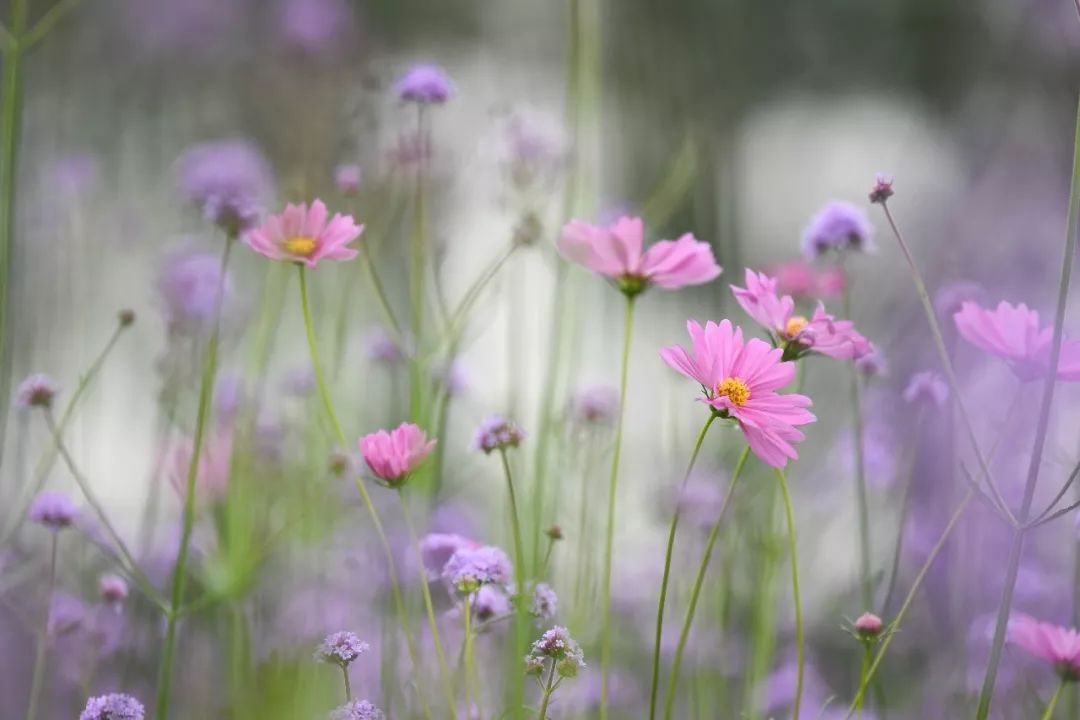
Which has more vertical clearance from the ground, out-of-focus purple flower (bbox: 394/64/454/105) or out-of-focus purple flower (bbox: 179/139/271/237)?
out-of-focus purple flower (bbox: 394/64/454/105)

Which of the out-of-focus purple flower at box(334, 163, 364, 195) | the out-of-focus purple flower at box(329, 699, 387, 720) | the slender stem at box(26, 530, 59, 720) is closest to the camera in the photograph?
the out-of-focus purple flower at box(329, 699, 387, 720)

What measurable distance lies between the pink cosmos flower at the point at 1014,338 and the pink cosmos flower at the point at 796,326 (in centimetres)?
4

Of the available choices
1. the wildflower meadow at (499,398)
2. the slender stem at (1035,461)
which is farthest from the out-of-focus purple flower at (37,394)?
the slender stem at (1035,461)

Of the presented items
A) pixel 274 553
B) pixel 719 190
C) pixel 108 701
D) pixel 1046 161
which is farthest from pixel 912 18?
pixel 108 701

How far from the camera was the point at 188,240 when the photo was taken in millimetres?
828

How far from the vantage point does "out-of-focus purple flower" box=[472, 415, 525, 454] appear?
0.48m

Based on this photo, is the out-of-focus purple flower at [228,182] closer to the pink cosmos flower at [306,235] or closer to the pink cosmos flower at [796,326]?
the pink cosmos flower at [306,235]

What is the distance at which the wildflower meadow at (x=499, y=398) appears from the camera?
460 mm

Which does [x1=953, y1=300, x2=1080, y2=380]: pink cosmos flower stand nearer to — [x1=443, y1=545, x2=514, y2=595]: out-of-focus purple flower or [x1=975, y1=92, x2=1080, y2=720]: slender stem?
[x1=975, y1=92, x2=1080, y2=720]: slender stem

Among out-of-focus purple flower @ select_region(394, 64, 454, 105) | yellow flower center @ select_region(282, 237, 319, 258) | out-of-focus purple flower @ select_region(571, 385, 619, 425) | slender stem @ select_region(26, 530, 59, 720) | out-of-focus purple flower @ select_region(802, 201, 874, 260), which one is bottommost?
slender stem @ select_region(26, 530, 59, 720)

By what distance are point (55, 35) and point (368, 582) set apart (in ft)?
2.15

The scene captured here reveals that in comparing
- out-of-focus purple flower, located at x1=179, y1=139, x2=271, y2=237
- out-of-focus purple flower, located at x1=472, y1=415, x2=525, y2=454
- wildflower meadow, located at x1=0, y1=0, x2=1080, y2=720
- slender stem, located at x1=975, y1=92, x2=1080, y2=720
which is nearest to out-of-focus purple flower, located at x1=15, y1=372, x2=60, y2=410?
wildflower meadow, located at x1=0, y1=0, x2=1080, y2=720

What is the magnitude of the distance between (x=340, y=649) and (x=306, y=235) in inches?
6.7

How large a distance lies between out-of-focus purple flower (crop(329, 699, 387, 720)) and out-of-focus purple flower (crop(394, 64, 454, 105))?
0.34 metres
